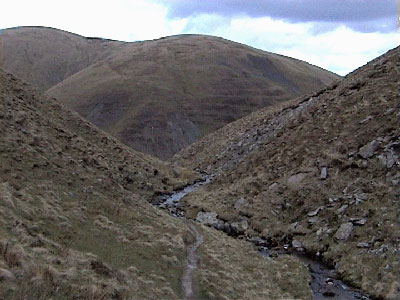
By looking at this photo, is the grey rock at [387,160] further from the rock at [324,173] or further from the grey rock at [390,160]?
the rock at [324,173]

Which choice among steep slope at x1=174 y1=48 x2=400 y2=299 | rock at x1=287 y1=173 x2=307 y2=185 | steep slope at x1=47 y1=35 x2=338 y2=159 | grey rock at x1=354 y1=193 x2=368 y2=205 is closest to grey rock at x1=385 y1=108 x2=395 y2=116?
steep slope at x1=174 y1=48 x2=400 y2=299

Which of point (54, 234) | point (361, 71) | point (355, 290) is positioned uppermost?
point (361, 71)

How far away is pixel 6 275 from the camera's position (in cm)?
1289

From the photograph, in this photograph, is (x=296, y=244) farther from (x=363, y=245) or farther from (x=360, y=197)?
(x=360, y=197)

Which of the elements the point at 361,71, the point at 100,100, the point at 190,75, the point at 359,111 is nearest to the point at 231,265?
the point at 359,111

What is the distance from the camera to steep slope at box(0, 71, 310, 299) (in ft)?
51.0

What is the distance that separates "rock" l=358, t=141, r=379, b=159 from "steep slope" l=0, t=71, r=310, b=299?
44.4 ft

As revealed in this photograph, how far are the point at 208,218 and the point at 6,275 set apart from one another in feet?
95.8

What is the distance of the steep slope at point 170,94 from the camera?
138 metres

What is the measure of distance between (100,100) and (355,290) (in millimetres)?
142274

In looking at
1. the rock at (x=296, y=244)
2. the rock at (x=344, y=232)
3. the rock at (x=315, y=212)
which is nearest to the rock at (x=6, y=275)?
the rock at (x=344, y=232)

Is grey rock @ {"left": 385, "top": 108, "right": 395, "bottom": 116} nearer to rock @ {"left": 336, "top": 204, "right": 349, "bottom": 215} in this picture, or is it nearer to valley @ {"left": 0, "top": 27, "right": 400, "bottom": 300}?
valley @ {"left": 0, "top": 27, "right": 400, "bottom": 300}

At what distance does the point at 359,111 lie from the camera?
152 ft

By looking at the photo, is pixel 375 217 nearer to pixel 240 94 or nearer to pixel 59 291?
pixel 59 291
